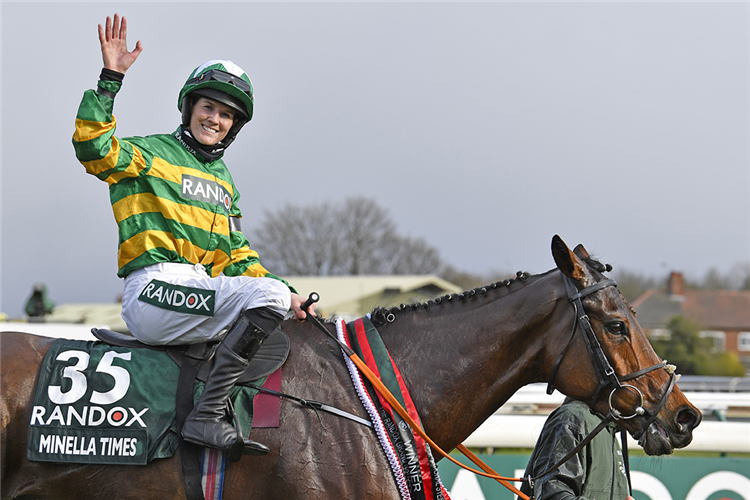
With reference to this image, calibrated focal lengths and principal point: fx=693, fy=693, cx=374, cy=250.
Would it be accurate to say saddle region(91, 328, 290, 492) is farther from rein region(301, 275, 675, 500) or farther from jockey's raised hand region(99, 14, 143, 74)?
jockey's raised hand region(99, 14, 143, 74)

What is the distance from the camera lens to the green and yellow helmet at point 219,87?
315 cm

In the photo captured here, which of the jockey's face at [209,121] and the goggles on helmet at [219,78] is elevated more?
the goggles on helmet at [219,78]

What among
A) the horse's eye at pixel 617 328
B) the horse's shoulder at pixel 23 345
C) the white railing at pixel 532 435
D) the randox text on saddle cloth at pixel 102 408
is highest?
the horse's eye at pixel 617 328

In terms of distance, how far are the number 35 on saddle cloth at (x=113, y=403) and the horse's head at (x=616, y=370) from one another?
1.26 meters

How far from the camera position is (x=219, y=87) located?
10.3 feet

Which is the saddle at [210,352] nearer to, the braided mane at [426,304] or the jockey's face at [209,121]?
the braided mane at [426,304]

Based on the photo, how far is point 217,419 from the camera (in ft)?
8.51

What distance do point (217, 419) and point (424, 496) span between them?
2.83ft

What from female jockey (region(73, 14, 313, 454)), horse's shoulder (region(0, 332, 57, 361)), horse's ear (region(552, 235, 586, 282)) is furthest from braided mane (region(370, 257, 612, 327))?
horse's shoulder (region(0, 332, 57, 361))

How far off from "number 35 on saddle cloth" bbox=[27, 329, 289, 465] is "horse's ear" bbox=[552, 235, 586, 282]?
1.25 meters

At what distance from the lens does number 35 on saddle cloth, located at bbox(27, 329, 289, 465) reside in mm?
2629

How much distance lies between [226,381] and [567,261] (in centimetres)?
150

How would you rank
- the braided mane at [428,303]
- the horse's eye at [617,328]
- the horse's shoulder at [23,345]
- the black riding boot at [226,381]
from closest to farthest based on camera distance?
the black riding boot at [226,381], the horse's shoulder at [23,345], the horse's eye at [617,328], the braided mane at [428,303]

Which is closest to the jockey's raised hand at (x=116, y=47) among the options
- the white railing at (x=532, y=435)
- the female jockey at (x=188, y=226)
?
the female jockey at (x=188, y=226)
